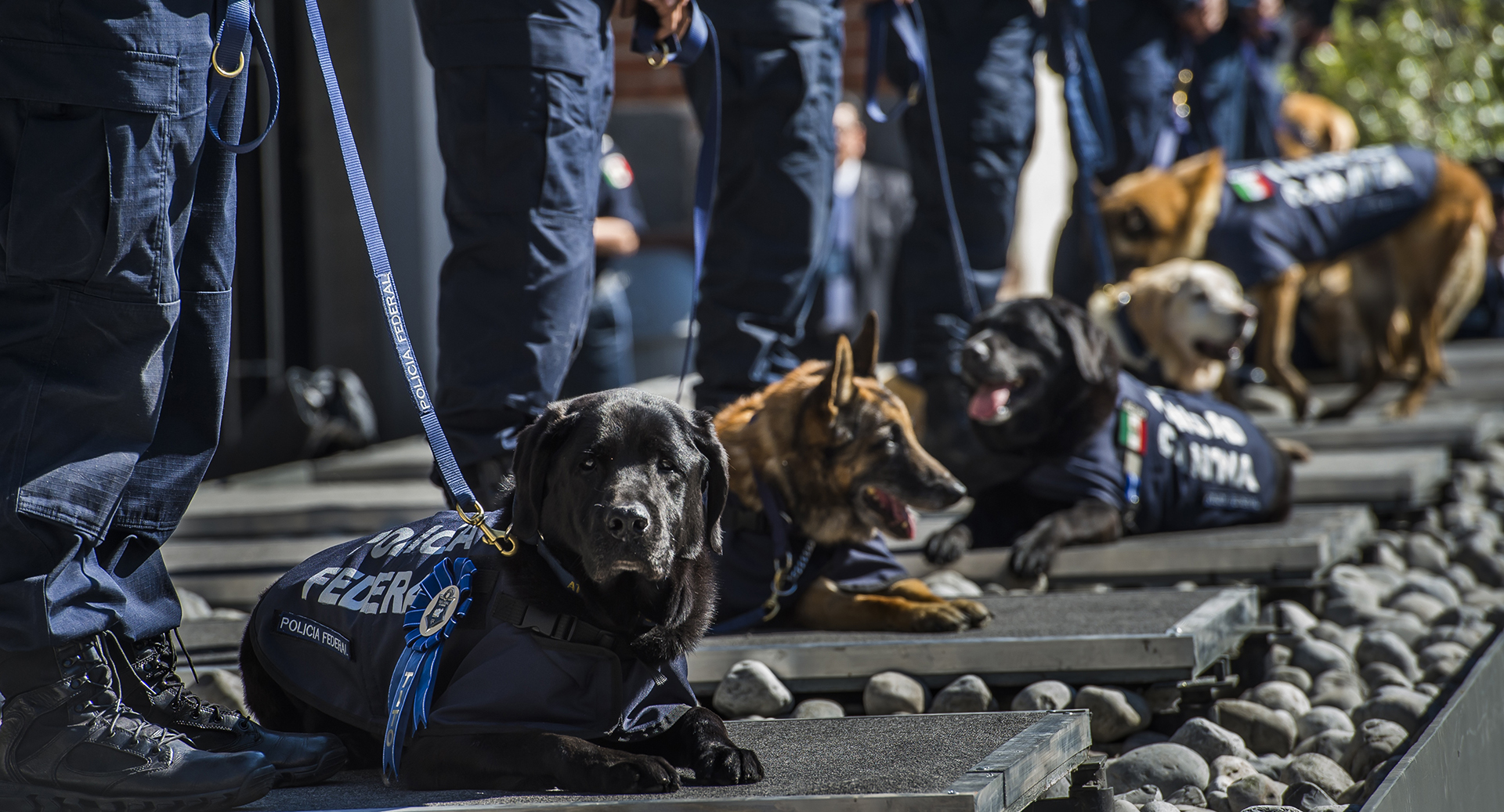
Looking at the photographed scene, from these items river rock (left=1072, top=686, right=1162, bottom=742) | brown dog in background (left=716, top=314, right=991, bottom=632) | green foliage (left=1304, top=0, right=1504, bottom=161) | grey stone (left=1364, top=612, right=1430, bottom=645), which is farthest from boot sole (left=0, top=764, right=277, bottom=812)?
green foliage (left=1304, top=0, right=1504, bottom=161)

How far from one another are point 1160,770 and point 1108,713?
0.23 m

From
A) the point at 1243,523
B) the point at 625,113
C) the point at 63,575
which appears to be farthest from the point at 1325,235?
the point at 63,575

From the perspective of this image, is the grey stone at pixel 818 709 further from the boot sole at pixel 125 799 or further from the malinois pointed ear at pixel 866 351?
the boot sole at pixel 125 799

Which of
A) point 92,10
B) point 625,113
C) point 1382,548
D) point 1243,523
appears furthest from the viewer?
point 625,113

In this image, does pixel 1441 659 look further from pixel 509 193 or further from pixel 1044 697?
pixel 509 193

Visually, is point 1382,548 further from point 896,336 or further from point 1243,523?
point 896,336

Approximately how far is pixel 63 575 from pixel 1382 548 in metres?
3.83

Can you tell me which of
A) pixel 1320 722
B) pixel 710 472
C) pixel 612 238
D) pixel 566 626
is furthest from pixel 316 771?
pixel 612 238

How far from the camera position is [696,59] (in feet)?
10.1

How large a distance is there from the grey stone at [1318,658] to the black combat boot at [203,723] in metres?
2.21

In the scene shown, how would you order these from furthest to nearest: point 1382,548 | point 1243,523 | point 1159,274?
point 1159,274 → point 1382,548 → point 1243,523

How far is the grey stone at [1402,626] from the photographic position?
351 centimetres

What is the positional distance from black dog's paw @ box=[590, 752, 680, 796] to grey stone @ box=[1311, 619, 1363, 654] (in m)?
2.13

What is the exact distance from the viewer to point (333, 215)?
7805 millimetres
